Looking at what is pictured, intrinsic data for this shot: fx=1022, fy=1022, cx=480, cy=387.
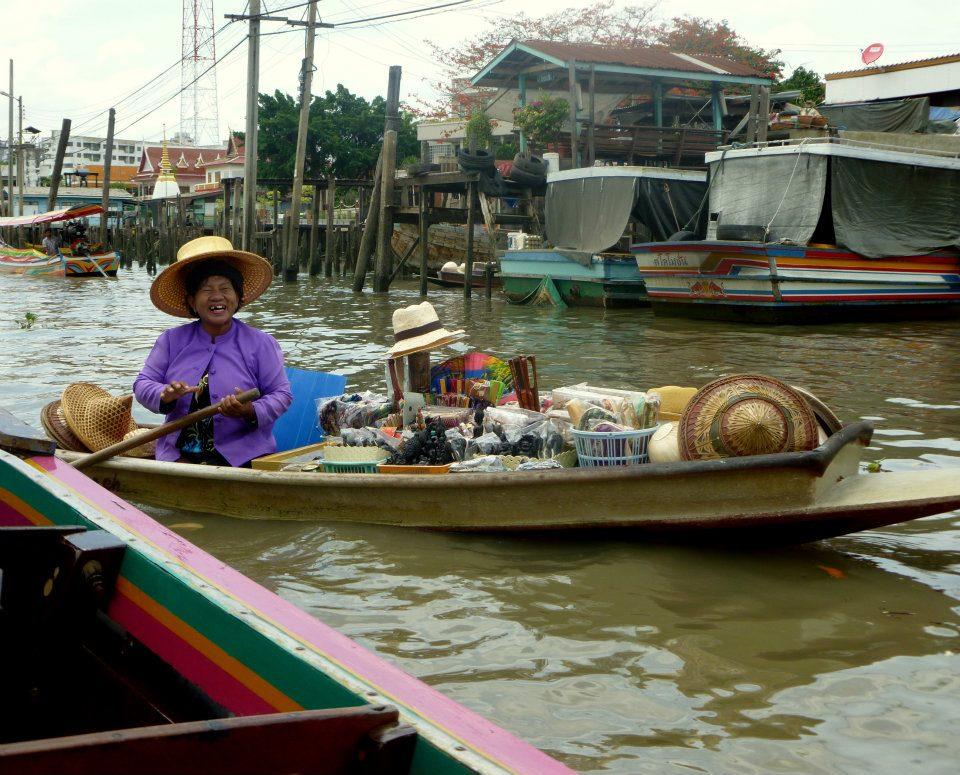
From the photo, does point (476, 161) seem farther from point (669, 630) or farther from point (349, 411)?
point (669, 630)

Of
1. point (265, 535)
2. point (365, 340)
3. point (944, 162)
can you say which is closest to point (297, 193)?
point (365, 340)

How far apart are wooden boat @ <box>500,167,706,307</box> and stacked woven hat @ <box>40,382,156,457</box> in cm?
1277

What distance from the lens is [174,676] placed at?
6.43 ft

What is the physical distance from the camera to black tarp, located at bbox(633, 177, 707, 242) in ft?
58.0

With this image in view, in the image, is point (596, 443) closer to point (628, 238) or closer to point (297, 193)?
point (628, 238)

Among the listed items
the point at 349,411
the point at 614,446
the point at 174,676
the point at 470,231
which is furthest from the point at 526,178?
the point at 174,676

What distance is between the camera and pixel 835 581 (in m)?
→ 4.02

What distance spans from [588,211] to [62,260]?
1492 cm

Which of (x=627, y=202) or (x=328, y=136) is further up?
(x=328, y=136)

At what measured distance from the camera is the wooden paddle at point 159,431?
4.38m

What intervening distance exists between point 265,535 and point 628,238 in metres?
15.1

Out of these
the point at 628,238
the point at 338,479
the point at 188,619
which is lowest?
the point at 338,479

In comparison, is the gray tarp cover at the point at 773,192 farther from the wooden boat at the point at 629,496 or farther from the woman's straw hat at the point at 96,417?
the woman's straw hat at the point at 96,417

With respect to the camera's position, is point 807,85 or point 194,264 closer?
point 194,264
